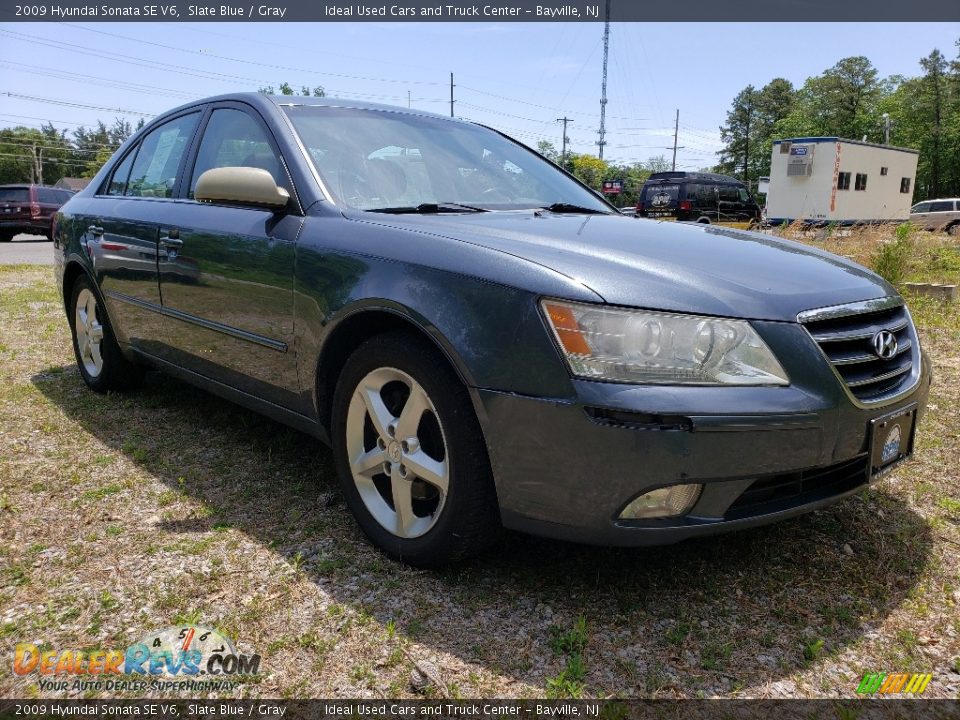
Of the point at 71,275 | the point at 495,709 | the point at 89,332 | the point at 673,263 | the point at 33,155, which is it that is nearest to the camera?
the point at 495,709

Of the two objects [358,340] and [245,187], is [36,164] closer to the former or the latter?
[245,187]

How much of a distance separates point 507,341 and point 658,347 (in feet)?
1.30

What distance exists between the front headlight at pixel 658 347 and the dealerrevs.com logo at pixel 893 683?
0.79 metres

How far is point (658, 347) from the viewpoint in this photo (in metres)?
1.89

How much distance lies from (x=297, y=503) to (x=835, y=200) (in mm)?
22006

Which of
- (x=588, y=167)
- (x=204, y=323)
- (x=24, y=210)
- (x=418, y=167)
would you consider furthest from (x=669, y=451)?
(x=588, y=167)

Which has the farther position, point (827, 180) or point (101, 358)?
point (827, 180)

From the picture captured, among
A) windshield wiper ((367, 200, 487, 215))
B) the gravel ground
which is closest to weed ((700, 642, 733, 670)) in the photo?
windshield wiper ((367, 200, 487, 215))

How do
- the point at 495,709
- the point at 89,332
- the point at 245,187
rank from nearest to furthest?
the point at 495,709 < the point at 245,187 < the point at 89,332

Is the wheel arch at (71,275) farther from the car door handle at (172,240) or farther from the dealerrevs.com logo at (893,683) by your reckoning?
the dealerrevs.com logo at (893,683)

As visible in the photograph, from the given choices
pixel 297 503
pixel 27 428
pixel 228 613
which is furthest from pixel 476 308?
pixel 27 428

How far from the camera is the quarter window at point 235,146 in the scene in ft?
9.80

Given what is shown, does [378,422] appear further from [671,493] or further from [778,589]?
[778,589]

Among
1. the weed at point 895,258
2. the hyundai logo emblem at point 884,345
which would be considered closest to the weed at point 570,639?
the hyundai logo emblem at point 884,345
